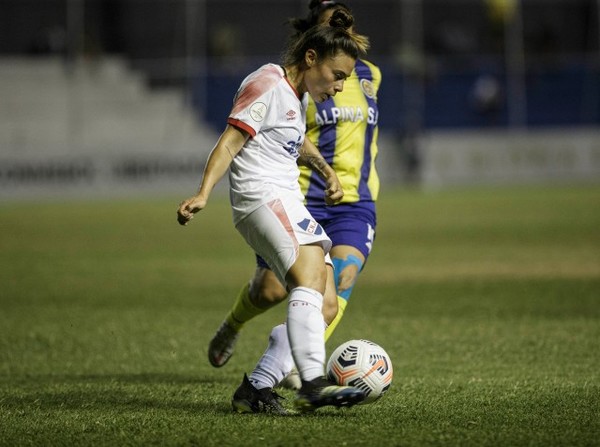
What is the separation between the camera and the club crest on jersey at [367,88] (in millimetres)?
8096

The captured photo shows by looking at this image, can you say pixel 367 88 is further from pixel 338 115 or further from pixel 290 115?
pixel 290 115

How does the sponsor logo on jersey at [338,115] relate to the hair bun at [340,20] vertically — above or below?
below

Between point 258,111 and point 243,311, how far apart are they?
2.03m

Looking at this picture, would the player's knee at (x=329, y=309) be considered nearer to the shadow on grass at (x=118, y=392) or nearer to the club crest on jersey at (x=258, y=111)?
the shadow on grass at (x=118, y=392)

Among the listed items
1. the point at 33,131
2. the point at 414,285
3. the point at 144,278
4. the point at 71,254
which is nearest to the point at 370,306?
the point at 414,285

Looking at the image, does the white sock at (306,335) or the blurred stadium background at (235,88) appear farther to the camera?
the blurred stadium background at (235,88)

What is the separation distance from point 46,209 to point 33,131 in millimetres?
6344

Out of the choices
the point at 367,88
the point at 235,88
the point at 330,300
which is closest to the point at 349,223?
the point at 367,88

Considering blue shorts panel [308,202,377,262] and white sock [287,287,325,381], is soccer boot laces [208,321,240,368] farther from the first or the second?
white sock [287,287,325,381]

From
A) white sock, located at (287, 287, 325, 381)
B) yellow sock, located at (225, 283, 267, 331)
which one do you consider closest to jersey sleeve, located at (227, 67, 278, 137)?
white sock, located at (287, 287, 325, 381)

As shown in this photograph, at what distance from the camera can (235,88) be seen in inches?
1335

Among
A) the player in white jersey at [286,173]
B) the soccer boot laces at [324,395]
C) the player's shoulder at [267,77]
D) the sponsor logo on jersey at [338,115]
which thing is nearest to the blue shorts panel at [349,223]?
the sponsor logo on jersey at [338,115]

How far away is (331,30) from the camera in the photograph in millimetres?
6281

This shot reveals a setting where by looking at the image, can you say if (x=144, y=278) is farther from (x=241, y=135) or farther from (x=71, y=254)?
(x=241, y=135)
